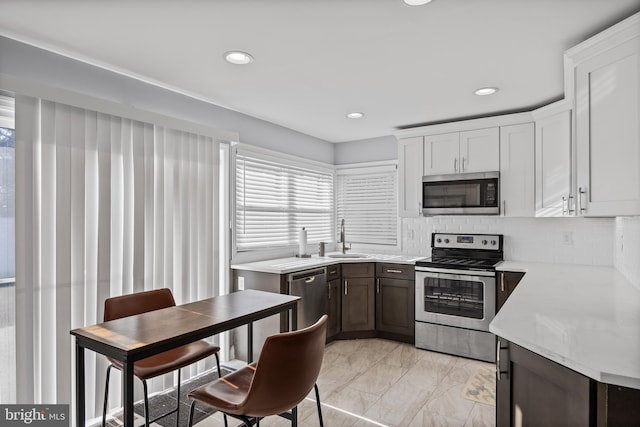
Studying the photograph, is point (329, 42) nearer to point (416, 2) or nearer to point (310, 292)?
point (416, 2)

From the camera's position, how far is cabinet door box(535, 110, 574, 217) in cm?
314

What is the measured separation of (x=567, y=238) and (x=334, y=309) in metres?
2.41

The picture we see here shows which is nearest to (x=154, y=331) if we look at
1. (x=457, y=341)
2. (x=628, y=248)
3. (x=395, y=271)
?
(x=395, y=271)

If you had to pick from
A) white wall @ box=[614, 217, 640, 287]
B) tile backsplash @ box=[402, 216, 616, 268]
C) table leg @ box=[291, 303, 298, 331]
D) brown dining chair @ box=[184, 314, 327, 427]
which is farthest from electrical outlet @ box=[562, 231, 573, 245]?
brown dining chair @ box=[184, 314, 327, 427]

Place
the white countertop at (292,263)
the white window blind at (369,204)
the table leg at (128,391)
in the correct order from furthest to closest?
the white window blind at (369,204) → the white countertop at (292,263) → the table leg at (128,391)

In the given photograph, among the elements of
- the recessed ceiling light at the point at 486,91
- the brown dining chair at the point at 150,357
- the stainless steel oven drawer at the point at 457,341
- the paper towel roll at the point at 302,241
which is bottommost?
the stainless steel oven drawer at the point at 457,341

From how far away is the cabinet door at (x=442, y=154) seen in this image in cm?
383

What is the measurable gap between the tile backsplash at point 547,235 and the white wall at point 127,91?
2116mm

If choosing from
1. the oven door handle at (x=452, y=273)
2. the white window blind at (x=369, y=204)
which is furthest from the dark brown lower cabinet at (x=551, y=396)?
the white window blind at (x=369, y=204)

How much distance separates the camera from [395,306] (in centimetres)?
397

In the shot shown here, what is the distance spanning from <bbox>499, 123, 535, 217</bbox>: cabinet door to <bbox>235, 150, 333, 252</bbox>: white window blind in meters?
2.20

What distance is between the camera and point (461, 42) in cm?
214

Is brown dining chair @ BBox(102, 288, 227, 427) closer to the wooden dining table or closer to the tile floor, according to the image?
the wooden dining table

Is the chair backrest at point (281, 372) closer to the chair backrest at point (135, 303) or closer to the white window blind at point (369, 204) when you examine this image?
the chair backrest at point (135, 303)
